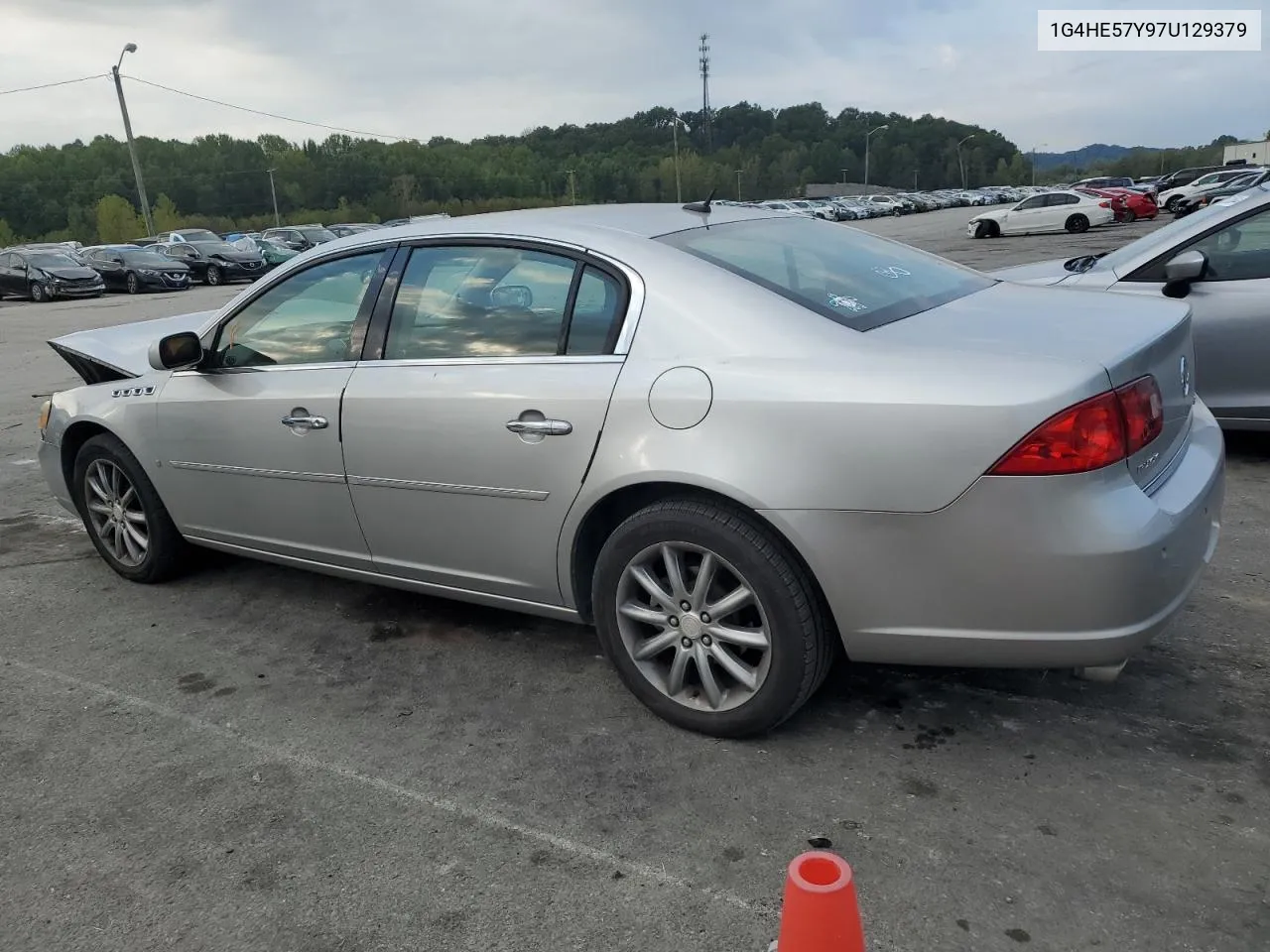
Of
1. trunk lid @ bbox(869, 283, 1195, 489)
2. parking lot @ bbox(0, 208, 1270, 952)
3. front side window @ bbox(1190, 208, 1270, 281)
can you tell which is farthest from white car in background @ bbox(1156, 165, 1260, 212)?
parking lot @ bbox(0, 208, 1270, 952)

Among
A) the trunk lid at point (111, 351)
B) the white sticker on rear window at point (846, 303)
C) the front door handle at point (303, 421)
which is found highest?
the white sticker on rear window at point (846, 303)

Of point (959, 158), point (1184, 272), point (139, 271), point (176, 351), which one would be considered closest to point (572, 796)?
point (176, 351)

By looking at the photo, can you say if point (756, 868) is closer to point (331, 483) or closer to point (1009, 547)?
point (1009, 547)

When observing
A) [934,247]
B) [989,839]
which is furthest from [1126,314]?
[934,247]

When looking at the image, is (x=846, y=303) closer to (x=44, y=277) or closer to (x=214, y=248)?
(x=44, y=277)

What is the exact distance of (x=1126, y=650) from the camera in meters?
2.57

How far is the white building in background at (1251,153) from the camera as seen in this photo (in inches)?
3777

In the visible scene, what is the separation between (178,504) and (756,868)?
3.04 m

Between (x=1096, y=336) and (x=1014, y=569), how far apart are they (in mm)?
732

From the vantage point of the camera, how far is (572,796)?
2.80 meters

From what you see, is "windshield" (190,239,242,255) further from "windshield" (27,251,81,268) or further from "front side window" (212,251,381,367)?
"front side window" (212,251,381,367)

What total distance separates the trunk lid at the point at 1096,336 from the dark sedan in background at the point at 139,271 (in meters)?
28.8

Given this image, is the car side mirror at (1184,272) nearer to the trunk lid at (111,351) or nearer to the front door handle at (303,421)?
the front door handle at (303,421)

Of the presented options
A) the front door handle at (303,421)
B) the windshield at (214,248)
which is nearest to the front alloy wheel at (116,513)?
the front door handle at (303,421)
